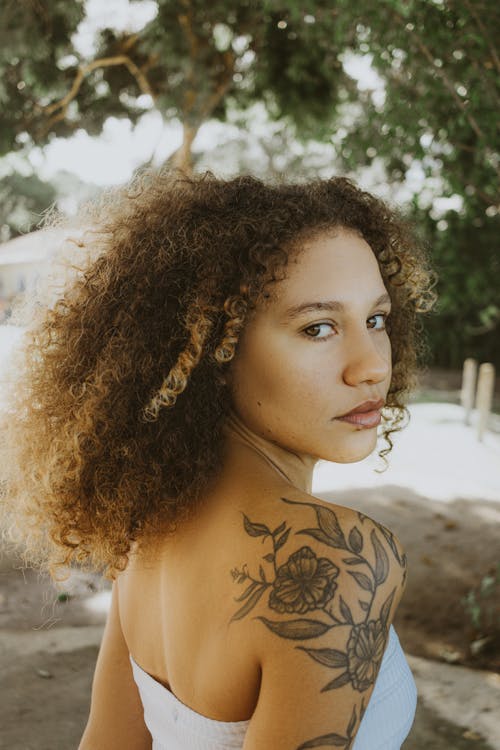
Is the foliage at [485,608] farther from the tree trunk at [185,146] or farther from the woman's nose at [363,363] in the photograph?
the tree trunk at [185,146]

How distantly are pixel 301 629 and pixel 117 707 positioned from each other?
2.93 feet

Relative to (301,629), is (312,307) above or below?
above

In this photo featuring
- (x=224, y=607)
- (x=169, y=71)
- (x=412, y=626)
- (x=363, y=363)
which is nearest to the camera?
(x=224, y=607)

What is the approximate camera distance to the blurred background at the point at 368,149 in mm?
3680

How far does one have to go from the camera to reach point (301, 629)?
1183mm

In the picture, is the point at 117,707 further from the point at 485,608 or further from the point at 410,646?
the point at 485,608

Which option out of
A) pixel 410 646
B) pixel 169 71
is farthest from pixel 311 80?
pixel 410 646

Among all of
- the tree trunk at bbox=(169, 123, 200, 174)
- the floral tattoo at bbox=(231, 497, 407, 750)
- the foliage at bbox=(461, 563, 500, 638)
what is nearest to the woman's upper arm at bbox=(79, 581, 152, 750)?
the floral tattoo at bbox=(231, 497, 407, 750)

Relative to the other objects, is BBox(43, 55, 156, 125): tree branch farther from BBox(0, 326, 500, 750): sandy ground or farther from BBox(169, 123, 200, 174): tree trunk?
BBox(0, 326, 500, 750): sandy ground

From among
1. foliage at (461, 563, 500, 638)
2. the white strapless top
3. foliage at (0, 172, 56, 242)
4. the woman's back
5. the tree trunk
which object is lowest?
foliage at (0, 172, 56, 242)

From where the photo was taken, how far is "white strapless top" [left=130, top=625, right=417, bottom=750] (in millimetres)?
1371

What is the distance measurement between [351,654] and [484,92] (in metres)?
3.60

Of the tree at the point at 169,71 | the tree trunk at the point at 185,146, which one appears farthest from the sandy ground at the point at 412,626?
the tree trunk at the point at 185,146

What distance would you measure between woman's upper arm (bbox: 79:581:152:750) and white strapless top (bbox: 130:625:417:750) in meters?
0.26
